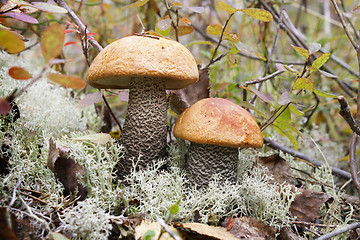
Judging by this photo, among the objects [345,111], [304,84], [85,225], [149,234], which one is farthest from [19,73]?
[345,111]

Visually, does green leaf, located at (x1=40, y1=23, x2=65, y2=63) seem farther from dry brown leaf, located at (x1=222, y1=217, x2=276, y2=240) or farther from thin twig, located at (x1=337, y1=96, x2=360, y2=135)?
thin twig, located at (x1=337, y1=96, x2=360, y2=135)

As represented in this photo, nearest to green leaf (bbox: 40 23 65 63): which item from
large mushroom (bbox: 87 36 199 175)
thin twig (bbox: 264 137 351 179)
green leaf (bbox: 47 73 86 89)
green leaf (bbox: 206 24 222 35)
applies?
green leaf (bbox: 47 73 86 89)

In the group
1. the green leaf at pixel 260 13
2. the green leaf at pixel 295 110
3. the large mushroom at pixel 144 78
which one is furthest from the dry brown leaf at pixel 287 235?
the green leaf at pixel 260 13

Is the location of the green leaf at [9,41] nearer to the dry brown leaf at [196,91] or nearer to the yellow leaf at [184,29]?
the dry brown leaf at [196,91]

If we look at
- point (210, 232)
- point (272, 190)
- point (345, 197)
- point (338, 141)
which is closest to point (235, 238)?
point (210, 232)

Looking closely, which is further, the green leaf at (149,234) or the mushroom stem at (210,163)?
the mushroom stem at (210,163)

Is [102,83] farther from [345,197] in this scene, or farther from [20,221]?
[345,197]

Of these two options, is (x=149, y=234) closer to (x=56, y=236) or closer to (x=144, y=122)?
(x=56, y=236)
